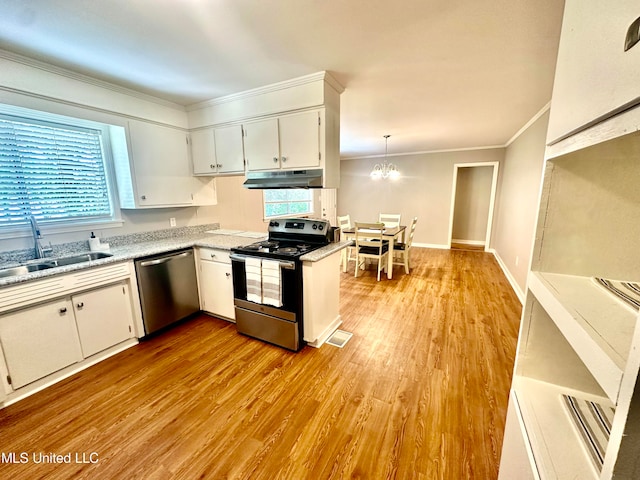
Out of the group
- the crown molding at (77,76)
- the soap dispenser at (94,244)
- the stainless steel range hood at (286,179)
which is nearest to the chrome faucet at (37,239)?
the soap dispenser at (94,244)

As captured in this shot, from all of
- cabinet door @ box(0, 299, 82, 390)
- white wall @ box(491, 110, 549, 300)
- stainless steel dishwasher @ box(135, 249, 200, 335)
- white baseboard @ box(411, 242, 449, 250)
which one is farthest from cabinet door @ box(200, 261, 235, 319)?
white baseboard @ box(411, 242, 449, 250)

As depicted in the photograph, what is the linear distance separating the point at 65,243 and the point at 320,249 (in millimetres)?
Result: 2393

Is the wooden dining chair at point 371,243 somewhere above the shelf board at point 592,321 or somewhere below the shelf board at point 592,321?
below

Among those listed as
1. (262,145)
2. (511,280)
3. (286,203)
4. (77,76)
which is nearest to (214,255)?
(262,145)

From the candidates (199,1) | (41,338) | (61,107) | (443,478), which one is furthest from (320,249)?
(61,107)

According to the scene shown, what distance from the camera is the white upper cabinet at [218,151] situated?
2840 mm

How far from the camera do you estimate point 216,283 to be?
282 cm

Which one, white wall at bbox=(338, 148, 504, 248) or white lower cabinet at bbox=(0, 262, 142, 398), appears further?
white wall at bbox=(338, 148, 504, 248)

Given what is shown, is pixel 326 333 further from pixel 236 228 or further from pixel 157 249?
pixel 236 228

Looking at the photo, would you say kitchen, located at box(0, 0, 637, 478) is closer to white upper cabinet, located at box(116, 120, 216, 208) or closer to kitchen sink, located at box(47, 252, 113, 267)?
white upper cabinet, located at box(116, 120, 216, 208)

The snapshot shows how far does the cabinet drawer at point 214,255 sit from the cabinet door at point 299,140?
3.67ft

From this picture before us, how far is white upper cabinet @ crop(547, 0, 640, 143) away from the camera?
1.39ft

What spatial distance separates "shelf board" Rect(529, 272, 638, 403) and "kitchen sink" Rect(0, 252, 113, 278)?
10.1 ft

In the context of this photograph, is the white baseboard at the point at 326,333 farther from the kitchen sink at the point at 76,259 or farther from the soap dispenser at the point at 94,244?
the soap dispenser at the point at 94,244
